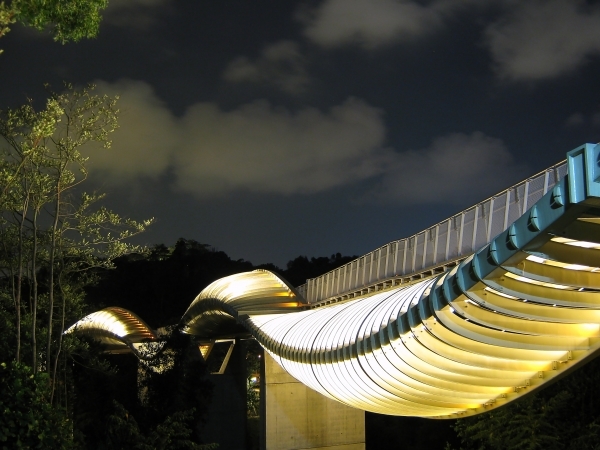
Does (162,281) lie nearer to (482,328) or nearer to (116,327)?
(116,327)

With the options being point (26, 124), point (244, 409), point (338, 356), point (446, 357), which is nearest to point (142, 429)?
point (244, 409)

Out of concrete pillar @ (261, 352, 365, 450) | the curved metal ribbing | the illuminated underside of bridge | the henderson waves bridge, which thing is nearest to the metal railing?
the henderson waves bridge

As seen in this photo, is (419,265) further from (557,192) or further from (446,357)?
(557,192)

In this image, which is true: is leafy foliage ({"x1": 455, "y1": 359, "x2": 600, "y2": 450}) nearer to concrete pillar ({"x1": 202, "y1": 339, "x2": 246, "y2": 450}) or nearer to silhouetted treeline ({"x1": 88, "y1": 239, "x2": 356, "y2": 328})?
concrete pillar ({"x1": 202, "y1": 339, "x2": 246, "y2": 450})

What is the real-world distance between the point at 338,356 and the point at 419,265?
3.69m

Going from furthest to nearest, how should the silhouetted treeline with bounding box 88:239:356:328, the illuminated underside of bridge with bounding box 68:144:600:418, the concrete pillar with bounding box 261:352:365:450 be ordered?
the silhouetted treeline with bounding box 88:239:356:328
the concrete pillar with bounding box 261:352:365:450
the illuminated underside of bridge with bounding box 68:144:600:418

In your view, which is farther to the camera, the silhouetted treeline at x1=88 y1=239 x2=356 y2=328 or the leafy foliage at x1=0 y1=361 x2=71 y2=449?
the silhouetted treeline at x1=88 y1=239 x2=356 y2=328

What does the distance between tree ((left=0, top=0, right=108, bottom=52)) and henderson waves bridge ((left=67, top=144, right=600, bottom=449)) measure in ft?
20.6

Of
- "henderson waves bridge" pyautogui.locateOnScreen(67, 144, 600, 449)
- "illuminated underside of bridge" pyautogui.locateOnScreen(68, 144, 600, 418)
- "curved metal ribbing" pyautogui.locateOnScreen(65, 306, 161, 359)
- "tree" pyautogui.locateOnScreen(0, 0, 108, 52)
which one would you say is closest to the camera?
"illuminated underside of bridge" pyautogui.locateOnScreen(68, 144, 600, 418)

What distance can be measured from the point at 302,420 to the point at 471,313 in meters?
17.1

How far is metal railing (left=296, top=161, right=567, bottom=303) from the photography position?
1041 centimetres

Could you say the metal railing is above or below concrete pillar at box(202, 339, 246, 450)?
above

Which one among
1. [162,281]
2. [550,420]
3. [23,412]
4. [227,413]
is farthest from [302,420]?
[162,281]

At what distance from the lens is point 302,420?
2400 cm
